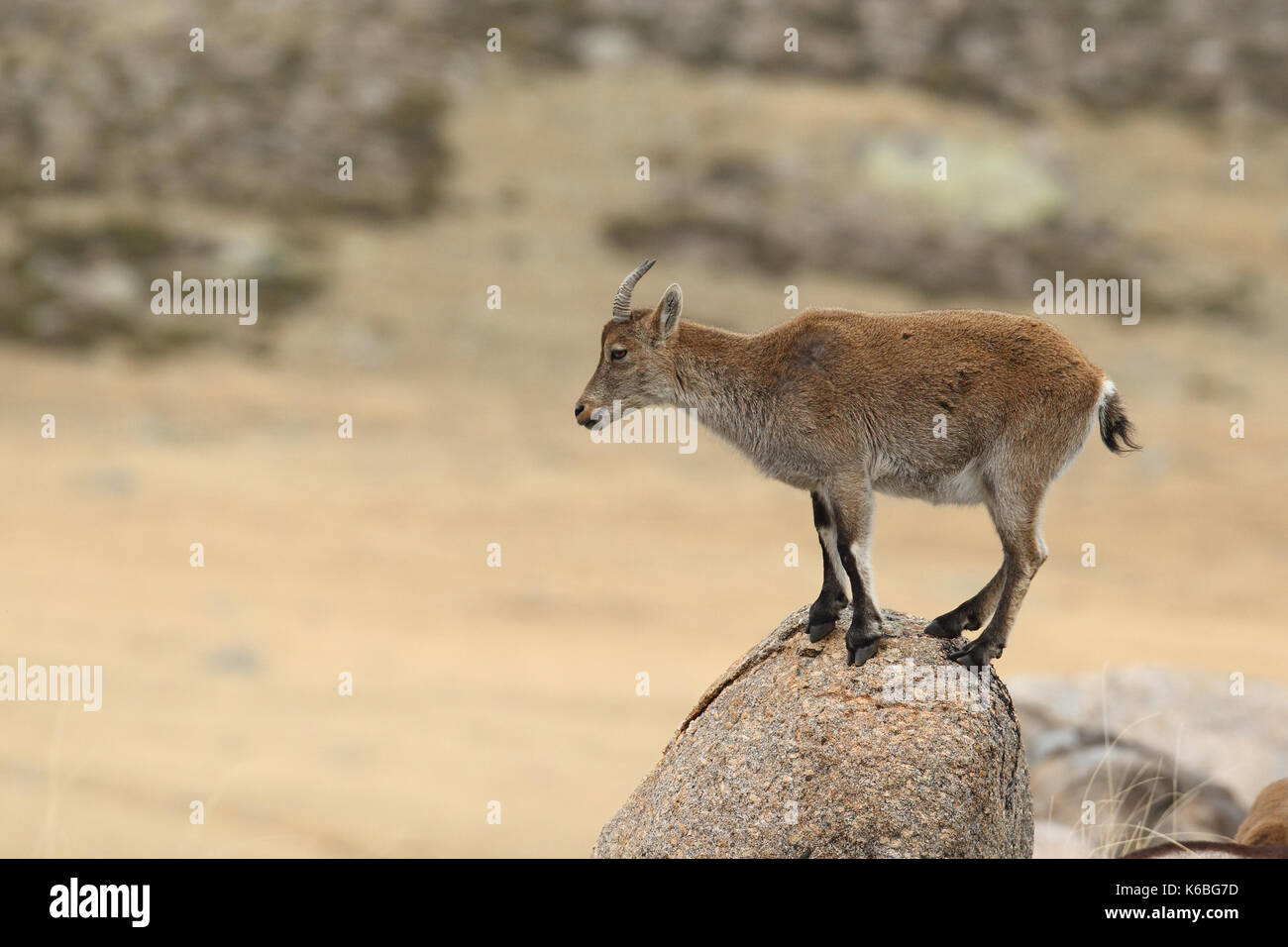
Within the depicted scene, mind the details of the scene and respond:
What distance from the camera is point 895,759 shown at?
7922mm

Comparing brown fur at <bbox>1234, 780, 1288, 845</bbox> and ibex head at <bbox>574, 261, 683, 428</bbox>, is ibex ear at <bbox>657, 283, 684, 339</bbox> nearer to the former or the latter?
ibex head at <bbox>574, 261, 683, 428</bbox>

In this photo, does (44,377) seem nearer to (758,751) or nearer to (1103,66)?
(758,751)

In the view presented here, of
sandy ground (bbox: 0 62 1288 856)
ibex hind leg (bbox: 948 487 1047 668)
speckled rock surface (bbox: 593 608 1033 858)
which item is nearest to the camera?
speckled rock surface (bbox: 593 608 1033 858)

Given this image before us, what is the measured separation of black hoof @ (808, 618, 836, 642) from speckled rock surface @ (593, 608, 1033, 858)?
0.18 feet

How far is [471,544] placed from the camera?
31578 millimetres

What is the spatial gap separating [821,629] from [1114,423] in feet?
6.27

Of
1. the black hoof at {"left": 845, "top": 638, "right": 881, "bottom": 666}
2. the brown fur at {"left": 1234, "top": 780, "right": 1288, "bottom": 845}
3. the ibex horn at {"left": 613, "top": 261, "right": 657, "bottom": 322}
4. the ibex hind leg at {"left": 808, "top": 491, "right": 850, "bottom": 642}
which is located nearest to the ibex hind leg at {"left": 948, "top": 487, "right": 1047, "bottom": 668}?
the black hoof at {"left": 845, "top": 638, "right": 881, "bottom": 666}

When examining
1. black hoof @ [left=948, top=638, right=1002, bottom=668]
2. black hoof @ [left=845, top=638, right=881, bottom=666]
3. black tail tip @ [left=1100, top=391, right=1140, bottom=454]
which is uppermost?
black tail tip @ [left=1100, top=391, right=1140, bottom=454]

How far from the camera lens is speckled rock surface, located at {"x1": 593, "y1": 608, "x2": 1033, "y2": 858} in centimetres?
784

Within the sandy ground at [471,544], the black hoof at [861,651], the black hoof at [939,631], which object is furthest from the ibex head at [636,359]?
the sandy ground at [471,544]

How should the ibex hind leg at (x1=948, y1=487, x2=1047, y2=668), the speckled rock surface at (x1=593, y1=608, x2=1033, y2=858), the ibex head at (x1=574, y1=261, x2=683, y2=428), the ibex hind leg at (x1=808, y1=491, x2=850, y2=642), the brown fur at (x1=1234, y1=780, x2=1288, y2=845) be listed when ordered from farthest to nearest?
the brown fur at (x1=1234, y1=780, x2=1288, y2=845) < the ibex head at (x1=574, y1=261, x2=683, y2=428) < the ibex hind leg at (x1=808, y1=491, x2=850, y2=642) < the ibex hind leg at (x1=948, y1=487, x2=1047, y2=668) < the speckled rock surface at (x1=593, y1=608, x2=1033, y2=858)

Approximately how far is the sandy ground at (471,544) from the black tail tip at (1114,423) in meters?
7.79

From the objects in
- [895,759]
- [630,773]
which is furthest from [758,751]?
[630,773]

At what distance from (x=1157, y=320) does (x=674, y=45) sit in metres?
22.8
